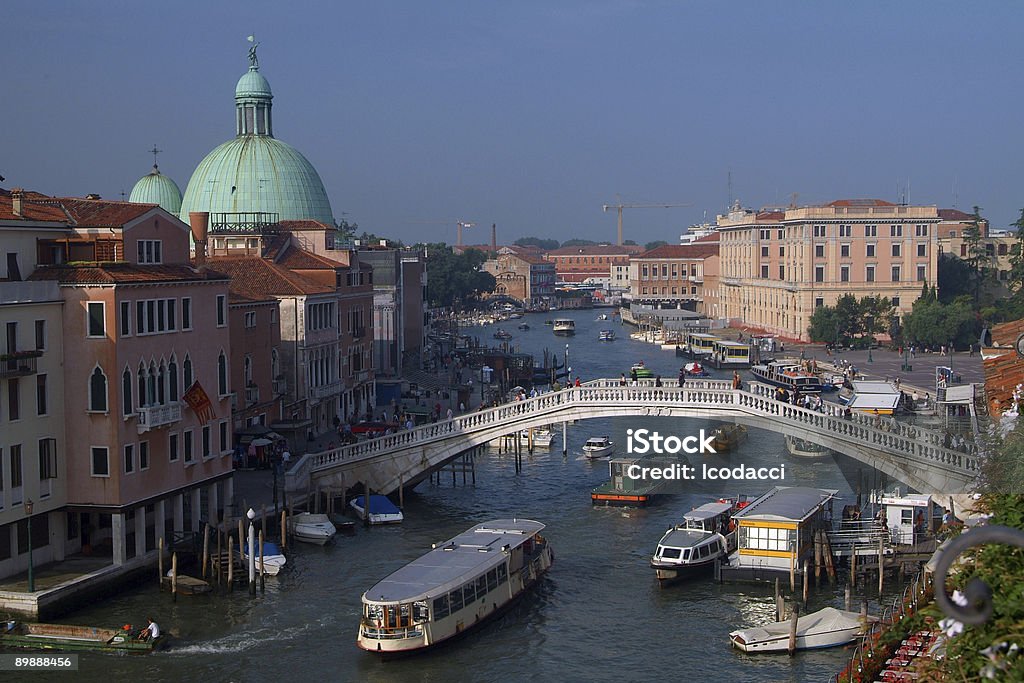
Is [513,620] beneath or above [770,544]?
beneath

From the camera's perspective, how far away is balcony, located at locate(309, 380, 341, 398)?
33.3 m

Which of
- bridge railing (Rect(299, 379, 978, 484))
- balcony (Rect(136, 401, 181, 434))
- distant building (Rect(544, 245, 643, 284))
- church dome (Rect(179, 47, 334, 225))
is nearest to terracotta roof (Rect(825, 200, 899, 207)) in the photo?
church dome (Rect(179, 47, 334, 225))

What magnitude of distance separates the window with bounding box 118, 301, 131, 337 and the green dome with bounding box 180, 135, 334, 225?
22.2m

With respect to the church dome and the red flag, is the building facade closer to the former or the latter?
the church dome

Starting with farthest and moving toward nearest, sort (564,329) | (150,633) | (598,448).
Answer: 1. (564,329)
2. (598,448)
3. (150,633)

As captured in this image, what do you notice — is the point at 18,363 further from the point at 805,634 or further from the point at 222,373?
the point at 805,634

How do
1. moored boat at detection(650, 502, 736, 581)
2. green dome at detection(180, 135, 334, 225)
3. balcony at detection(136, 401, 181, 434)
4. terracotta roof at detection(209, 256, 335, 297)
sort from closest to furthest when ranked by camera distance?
balcony at detection(136, 401, 181, 434), moored boat at detection(650, 502, 736, 581), terracotta roof at detection(209, 256, 335, 297), green dome at detection(180, 135, 334, 225)

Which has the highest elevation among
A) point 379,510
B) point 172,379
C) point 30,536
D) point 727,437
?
point 172,379

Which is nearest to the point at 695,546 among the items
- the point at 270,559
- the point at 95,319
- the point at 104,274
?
the point at 270,559

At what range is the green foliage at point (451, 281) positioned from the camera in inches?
3942

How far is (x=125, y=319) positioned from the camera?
20.7 meters

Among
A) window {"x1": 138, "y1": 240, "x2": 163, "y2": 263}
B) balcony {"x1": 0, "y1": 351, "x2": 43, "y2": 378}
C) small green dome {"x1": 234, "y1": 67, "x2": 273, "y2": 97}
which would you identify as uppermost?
small green dome {"x1": 234, "y1": 67, "x2": 273, "y2": 97}

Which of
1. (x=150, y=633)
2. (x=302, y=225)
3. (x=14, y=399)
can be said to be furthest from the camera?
(x=302, y=225)

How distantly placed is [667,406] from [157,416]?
404 inches
